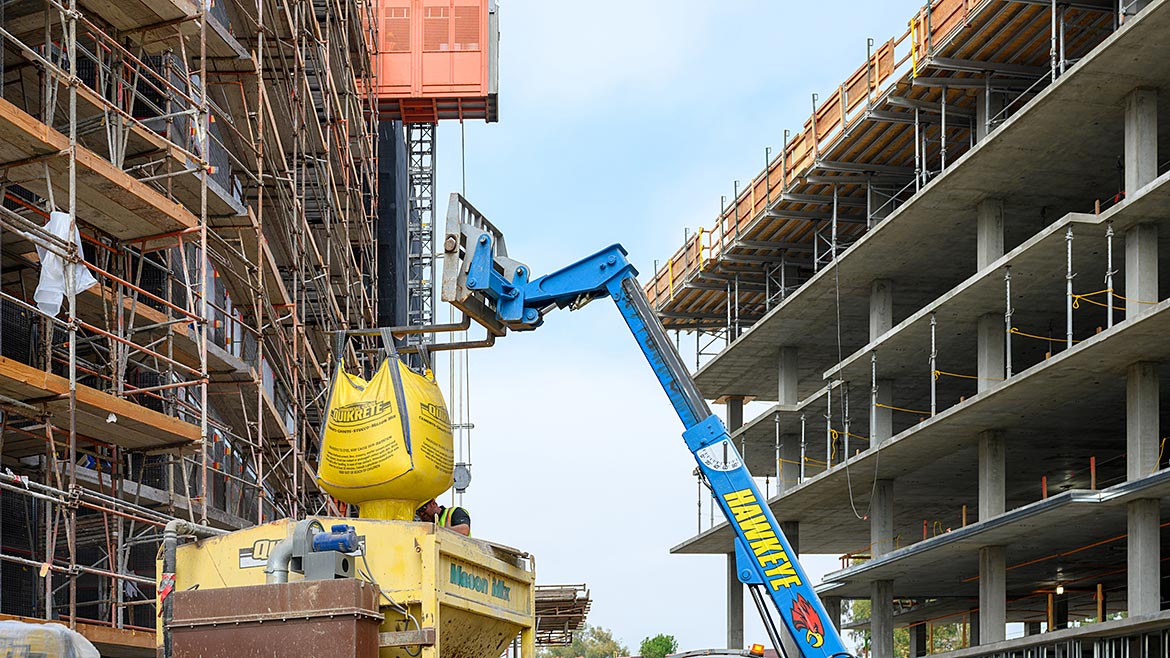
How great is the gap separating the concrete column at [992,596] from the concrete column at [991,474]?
51.4 inches

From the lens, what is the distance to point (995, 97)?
31.5 meters

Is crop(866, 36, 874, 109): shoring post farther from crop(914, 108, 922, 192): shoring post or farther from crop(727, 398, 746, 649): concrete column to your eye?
crop(727, 398, 746, 649): concrete column

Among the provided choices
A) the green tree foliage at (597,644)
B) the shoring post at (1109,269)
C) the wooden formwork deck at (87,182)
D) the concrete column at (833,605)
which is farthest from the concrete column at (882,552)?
the green tree foliage at (597,644)

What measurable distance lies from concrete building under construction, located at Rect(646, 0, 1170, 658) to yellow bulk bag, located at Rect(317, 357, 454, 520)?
1587 centimetres

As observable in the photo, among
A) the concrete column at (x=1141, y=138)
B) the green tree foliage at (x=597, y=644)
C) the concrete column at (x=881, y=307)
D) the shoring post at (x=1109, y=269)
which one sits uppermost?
the concrete column at (x=1141, y=138)

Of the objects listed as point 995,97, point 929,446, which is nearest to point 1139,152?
point 995,97

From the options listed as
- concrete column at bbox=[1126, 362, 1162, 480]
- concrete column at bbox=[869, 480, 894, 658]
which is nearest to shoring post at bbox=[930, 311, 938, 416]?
concrete column at bbox=[1126, 362, 1162, 480]

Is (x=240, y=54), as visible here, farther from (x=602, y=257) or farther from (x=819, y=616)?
(x=819, y=616)

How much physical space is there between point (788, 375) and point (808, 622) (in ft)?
86.9

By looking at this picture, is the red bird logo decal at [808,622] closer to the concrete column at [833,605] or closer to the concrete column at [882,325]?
the concrete column at [882,325]

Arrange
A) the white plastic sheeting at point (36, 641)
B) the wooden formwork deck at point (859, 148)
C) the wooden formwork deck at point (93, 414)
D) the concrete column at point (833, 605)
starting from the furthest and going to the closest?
the concrete column at point (833, 605), the wooden formwork deck at point (859, 148), the wooden formwork deck at point (93, 414), the white plastic sheeting at point (36, 641)

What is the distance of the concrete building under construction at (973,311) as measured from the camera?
84.6ft

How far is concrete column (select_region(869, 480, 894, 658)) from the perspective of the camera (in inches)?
1424

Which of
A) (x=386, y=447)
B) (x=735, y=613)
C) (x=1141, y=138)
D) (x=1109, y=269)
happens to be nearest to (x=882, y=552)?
(x=735, y=613)
